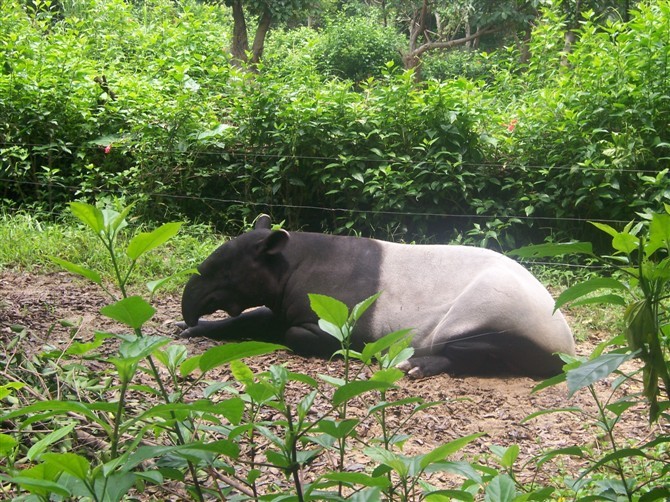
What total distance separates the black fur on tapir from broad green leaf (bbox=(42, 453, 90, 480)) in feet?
11.3

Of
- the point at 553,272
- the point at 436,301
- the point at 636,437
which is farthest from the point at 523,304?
the point at 553,272

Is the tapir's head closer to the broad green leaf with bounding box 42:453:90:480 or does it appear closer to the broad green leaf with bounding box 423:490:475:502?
the broad green leaf with bounding box 423:490:475:502

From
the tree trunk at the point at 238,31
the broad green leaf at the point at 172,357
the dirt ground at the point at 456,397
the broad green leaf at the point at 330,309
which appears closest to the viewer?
the broad green leaf at the point at 330,309

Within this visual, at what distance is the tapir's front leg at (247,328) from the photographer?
197 inches

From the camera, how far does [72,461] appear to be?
999 millimetres

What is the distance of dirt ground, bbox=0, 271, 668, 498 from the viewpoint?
3471 millimetres

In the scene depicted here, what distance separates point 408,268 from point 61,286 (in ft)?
8.32

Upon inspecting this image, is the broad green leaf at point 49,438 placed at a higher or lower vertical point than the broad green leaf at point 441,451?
higher

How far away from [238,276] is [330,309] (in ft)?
12.1

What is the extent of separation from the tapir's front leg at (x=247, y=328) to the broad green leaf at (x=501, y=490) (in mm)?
3852

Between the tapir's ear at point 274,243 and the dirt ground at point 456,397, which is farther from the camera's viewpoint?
the tapir's ear at point 274,243

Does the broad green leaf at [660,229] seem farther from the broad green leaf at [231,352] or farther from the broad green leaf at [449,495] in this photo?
the broad green leaf at [231,352]

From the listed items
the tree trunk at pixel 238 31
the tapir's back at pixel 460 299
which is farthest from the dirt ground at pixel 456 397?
the tree trunk at pixel 238 31

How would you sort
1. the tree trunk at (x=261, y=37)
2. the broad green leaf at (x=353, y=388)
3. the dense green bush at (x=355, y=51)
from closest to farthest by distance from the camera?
1. the broad green leaf at (x=353, y=388)
2. the tree trunk at (x=261, y=37)
3. the dense green bush at (x=355, y=51)
